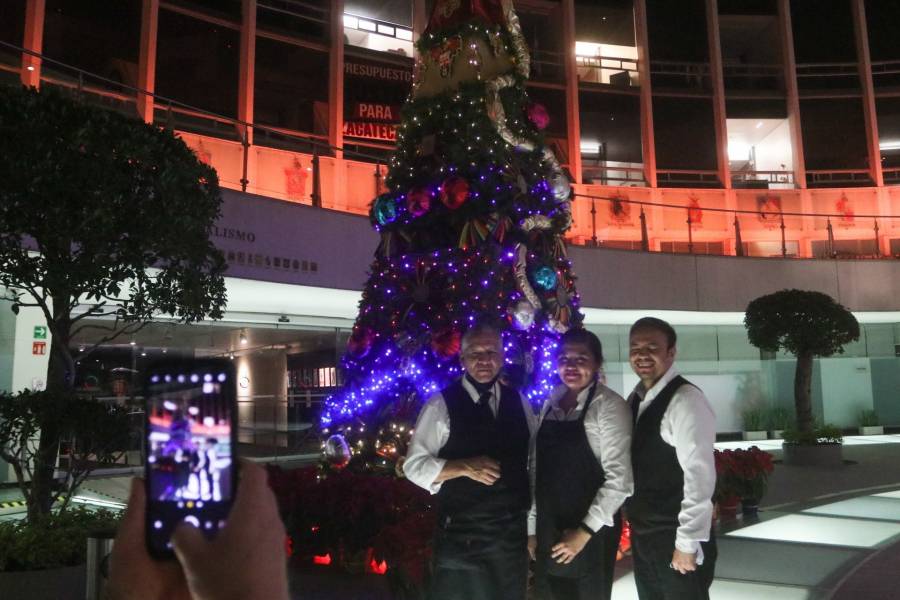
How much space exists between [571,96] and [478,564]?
58.1ft

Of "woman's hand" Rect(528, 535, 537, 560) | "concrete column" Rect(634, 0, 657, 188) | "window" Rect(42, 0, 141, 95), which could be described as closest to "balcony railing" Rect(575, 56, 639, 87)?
"concrete column" Rect(634, 0, 657, 188)

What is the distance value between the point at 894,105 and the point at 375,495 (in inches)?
881

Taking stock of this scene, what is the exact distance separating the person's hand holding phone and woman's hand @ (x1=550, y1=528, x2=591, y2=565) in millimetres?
2199

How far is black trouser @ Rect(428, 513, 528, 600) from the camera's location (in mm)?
2793

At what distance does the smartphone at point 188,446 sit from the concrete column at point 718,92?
68.1 feet

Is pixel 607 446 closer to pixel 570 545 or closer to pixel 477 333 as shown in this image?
pixel 570 545

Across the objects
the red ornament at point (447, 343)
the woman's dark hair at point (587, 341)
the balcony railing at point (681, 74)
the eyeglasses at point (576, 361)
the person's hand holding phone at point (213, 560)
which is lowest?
the person's hand holding phone at point (213, 560)

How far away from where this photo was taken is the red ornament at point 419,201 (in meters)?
5.28

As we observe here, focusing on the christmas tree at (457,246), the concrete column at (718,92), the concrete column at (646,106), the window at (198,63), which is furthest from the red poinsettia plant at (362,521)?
the concrete column at (718,92)

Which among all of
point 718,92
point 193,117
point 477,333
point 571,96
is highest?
point 718,92

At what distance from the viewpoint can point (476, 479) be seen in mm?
2701

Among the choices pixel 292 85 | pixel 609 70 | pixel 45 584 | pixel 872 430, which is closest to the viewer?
pixel 45 584

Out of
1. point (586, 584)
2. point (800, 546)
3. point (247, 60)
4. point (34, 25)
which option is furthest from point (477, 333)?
point (247, 60)

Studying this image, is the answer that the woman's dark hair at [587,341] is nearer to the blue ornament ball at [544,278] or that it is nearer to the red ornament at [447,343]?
the red ornament at [447,343]
